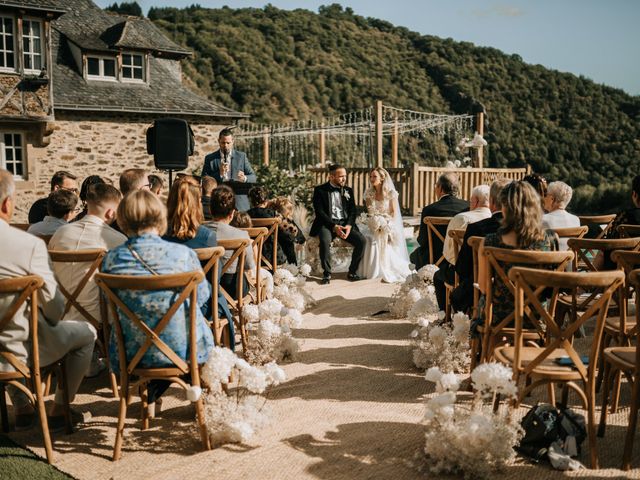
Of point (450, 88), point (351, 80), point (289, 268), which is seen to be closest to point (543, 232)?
point (289, 268)

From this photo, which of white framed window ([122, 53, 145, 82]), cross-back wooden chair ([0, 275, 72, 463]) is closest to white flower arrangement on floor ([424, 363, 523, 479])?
cross-back wooden chair ([0, 275, 72, 463])

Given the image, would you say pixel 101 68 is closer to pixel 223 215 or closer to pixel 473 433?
pixel 223 215

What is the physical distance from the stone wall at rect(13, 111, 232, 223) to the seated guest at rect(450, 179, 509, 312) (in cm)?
1507

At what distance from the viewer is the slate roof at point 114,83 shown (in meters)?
18.8

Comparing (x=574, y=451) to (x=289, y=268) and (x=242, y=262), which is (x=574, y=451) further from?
(x=289, y=268)

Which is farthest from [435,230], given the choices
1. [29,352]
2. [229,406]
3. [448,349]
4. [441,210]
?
[29,352]

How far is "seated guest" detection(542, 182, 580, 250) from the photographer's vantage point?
18.0ft

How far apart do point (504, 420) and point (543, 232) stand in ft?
3.89

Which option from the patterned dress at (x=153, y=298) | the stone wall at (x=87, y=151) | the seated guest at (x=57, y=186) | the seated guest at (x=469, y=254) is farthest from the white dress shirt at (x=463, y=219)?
the stone wall at (x=87, y=151)

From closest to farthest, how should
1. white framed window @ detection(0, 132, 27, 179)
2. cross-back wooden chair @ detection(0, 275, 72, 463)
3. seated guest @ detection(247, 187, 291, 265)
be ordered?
cross-back wooden chair @ detection(0, 275, 72, 463) → seated guest @ detection(247, 187, 291, 265) → white framed window @ detection(0, 132, 27, 179)

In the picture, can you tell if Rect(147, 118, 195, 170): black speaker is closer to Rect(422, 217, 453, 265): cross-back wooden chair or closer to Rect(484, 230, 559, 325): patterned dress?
Rect(422, 217, 453, 265): cross-back wooden chair

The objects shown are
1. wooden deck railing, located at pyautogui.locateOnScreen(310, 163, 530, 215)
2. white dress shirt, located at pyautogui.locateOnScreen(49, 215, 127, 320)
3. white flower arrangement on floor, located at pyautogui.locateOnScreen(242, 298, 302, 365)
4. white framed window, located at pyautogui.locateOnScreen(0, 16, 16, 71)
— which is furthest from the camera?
white framed window, located at pyautogui.locateOnScreen(0, 16, 16, 71)

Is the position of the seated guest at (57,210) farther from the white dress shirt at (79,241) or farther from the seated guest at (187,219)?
the seated guest at (187,219)

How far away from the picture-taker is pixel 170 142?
836 centimetres
